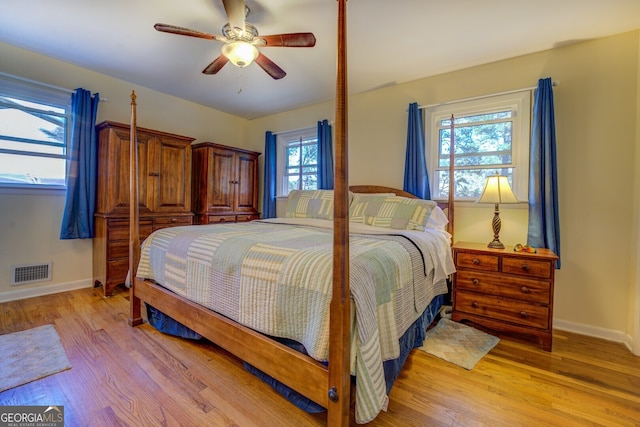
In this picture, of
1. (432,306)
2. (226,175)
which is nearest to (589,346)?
(432,306)

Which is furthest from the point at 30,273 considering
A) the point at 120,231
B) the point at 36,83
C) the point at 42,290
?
the point at 36,83

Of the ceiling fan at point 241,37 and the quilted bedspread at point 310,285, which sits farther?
the ceiling fan at point 241,37

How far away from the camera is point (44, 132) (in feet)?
9.57

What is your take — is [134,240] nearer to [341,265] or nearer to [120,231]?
[120,231]

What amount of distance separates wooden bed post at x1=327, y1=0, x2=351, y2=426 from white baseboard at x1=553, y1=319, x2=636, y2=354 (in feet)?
7.69

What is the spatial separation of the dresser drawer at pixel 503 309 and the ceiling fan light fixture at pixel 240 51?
2.47m

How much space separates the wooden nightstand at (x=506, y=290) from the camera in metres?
2.01

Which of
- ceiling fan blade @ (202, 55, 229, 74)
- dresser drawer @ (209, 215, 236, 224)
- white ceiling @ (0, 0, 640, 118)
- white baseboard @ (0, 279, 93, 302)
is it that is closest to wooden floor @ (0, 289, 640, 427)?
white baseboard @ (0, 279, 93, 302)

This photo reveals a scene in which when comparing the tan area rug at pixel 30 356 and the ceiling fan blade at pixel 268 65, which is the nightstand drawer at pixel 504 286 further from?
the tan area rug at pixel 30 356

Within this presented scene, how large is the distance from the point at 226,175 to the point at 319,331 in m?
3.39

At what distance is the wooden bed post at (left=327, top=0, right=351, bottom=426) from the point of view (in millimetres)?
1061

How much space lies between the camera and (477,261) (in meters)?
2.23

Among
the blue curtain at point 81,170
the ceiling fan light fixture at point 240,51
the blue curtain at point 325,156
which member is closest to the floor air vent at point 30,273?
the blue curtain at point 81,170

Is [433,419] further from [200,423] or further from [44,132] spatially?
[44,132]
